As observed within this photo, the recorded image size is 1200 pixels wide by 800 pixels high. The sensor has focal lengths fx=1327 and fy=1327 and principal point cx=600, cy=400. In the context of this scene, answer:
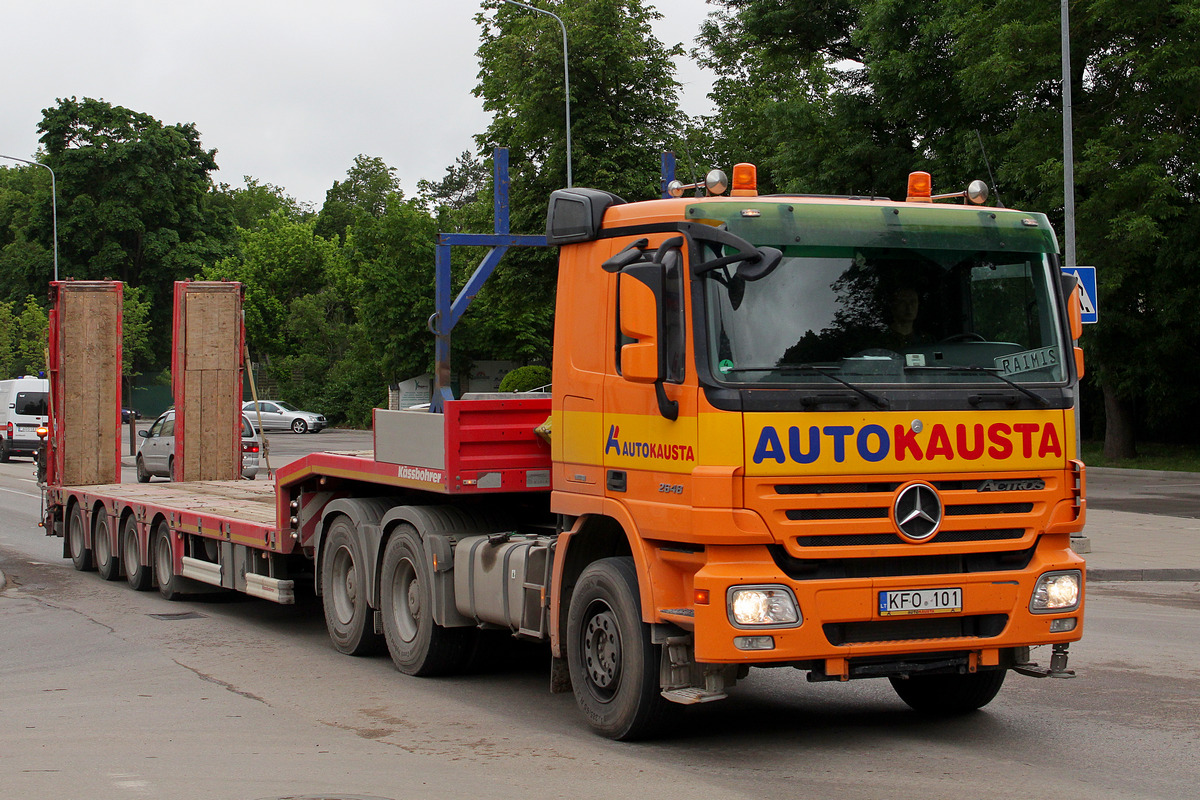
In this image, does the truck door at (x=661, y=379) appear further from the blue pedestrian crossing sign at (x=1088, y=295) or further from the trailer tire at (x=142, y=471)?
the trailer tire at (x=142, y=471)

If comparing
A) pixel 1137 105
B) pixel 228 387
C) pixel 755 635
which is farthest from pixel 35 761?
pixel 1137 105

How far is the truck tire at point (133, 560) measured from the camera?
531 inches

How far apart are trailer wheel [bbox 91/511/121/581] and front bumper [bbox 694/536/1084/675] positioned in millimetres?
9879

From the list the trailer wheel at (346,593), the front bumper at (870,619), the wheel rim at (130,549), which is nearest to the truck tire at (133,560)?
the wheel rim at (130,549)

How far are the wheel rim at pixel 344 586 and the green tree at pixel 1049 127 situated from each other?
19.2 meters

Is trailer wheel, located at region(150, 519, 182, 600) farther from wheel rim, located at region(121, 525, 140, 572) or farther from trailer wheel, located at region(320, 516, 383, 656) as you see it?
trailer wheel, located at region(320, 516, 383, 656)

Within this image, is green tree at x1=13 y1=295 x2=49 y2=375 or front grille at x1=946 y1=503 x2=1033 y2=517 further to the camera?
green tree at x1=13 y1=295 x2=49 y2=375

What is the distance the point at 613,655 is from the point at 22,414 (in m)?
36.1

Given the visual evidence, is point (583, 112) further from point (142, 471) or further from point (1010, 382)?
→ point (1010, 382)

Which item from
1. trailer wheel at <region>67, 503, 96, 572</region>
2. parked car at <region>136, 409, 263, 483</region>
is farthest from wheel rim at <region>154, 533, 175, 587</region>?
parked car at <region>136, 409, 263, 483</region>

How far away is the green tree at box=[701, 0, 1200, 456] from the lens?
84.5ft

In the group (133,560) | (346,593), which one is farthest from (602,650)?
(133,560)

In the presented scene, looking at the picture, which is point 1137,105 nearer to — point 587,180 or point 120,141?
point 587,180

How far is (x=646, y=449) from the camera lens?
6660 mm
